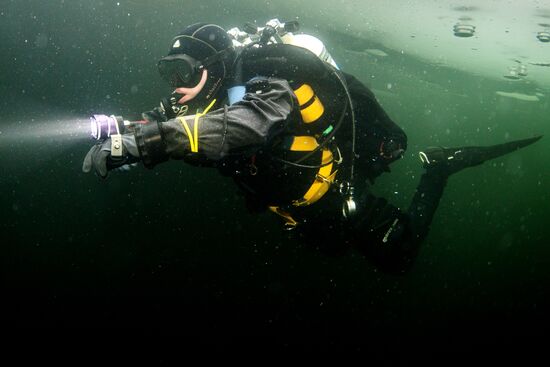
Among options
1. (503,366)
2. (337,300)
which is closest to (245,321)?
(337,300)

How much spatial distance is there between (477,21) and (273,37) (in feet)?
33.4

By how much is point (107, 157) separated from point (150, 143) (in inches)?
9.6

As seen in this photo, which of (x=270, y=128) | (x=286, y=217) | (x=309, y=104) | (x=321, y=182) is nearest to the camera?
(x=270, y=128)

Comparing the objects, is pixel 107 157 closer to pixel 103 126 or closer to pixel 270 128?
pixel 103 126

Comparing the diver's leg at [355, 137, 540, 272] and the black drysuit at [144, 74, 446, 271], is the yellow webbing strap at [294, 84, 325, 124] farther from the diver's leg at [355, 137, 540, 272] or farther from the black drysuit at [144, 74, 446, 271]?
the diver's leg at [355, 137, 540, 272]

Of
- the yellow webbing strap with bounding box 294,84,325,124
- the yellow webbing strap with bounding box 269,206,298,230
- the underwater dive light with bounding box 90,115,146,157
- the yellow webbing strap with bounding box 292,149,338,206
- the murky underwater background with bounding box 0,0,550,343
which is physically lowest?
the murky underwater background with bounding box 0,0,550,343

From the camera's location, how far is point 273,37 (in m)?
2.83

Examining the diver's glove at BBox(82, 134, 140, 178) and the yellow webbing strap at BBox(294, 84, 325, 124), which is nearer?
the diver's glove at BBox(82, 134, 140, 178)

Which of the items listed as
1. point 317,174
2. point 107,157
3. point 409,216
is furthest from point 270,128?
point 409,216

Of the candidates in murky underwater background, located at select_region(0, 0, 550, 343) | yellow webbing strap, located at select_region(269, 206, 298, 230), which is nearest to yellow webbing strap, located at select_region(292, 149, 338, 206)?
yellow webbing strap, located at select_region(269, 206, 298, 230)

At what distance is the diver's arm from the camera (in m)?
1.81

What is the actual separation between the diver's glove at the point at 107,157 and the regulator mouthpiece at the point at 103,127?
0.14 metres

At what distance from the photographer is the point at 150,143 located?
1.79 m

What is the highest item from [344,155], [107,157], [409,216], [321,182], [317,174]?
[107,157]
